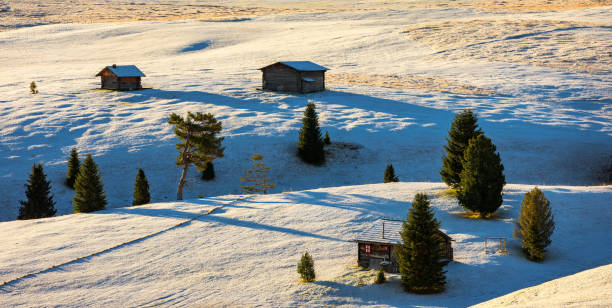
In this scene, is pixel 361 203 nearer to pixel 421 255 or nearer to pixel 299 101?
pixel 421 255

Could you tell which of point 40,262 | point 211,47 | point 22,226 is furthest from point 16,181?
point 211,47

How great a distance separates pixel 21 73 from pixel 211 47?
35921 millimetres

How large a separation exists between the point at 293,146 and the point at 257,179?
744 cm

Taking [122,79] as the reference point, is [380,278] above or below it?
below

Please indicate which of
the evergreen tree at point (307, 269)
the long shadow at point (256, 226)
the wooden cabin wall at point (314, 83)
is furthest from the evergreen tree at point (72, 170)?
the wooden cabin wall at point (314, 83)

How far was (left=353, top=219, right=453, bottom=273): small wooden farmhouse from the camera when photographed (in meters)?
26.9

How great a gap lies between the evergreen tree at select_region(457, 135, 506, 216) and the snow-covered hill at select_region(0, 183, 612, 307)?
0.98m

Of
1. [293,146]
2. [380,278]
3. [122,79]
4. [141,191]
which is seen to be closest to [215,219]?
[141,191]

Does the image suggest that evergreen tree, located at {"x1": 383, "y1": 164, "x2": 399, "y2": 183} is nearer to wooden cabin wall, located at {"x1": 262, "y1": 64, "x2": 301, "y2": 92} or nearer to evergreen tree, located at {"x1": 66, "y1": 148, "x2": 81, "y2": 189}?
evergreen tree, located at {"x1": 66, "y1": 148, "x2": 81, "y2": 189}

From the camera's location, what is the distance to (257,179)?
4847cm

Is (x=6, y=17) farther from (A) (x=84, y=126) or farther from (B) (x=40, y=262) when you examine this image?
(B) (x=40, y=262)

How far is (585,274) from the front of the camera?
23.9 m

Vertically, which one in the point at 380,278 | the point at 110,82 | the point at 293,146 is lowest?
the point at 380,278

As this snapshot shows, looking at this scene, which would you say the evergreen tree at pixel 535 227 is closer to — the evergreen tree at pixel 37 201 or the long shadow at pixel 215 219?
the long shadow at pixel 215 219
